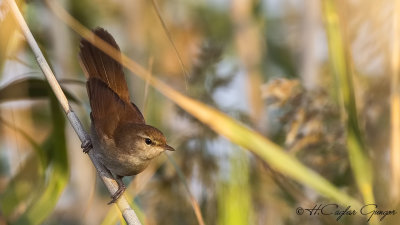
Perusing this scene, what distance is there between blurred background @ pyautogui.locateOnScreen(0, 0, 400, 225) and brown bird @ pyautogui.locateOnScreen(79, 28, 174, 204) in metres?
0.06

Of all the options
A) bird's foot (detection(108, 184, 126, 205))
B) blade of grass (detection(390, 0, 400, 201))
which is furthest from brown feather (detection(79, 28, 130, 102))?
blade of grass (detection(390, 0, 400, 201))

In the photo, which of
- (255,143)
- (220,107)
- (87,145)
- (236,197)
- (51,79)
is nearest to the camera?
(236,197)

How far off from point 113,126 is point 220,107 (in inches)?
18.4

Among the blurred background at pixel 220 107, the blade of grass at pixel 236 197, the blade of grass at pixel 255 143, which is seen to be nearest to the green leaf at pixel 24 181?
the blurred background at pixel 220 107

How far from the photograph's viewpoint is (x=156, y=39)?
3.64 m

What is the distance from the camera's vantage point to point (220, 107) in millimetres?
2426

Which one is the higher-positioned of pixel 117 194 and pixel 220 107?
pixel 117 194

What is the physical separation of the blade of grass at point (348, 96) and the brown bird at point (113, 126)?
0.66 metres

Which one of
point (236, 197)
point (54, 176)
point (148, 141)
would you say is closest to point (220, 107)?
point (148, 141)

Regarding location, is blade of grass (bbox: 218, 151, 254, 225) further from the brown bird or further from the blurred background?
the brown bird

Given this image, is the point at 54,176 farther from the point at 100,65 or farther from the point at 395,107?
the point at 395,107

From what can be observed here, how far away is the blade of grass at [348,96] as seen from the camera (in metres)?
1.76

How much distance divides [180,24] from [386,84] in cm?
138

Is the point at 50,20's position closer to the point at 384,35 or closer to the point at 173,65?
the point at 173,65
